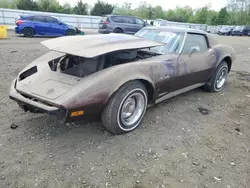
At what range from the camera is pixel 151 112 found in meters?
3.96

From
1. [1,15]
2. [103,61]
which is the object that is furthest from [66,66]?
[1,15]

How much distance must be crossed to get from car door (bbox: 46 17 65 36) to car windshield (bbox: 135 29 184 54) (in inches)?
468

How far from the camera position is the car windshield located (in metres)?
4.01

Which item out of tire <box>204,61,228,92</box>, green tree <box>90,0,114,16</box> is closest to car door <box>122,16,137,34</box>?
tire <box>204,61,228,92</box>

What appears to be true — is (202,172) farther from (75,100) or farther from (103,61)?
A: (103,61)

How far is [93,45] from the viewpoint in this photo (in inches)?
124

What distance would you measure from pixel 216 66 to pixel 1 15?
2192cm

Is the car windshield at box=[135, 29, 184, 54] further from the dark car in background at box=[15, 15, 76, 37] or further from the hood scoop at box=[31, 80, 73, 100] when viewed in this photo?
→ the dark car in background at box=[15, 15, 76, 37]

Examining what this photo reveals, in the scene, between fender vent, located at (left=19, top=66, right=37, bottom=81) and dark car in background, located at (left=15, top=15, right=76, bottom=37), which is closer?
fender vent, located at (left=19, top=66, right=37, bottom=81)

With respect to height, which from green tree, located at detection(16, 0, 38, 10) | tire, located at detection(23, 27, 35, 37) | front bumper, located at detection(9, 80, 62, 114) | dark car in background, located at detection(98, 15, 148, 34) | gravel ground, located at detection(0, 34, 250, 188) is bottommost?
gravel ground, located at detection(0, 34, 250, 188)

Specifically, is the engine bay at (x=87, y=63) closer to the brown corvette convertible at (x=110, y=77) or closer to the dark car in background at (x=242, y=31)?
the brown corvette convertible at (x=110, y=77)

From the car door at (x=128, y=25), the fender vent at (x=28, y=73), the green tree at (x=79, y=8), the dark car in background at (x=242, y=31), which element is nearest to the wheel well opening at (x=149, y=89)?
the fender vent at (x=28, y=73)

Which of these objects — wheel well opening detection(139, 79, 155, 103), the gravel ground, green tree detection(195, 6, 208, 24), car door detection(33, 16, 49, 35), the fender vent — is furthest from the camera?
green tree detection(195, 6, 208, 24)

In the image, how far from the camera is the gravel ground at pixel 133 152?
95.3 inches
